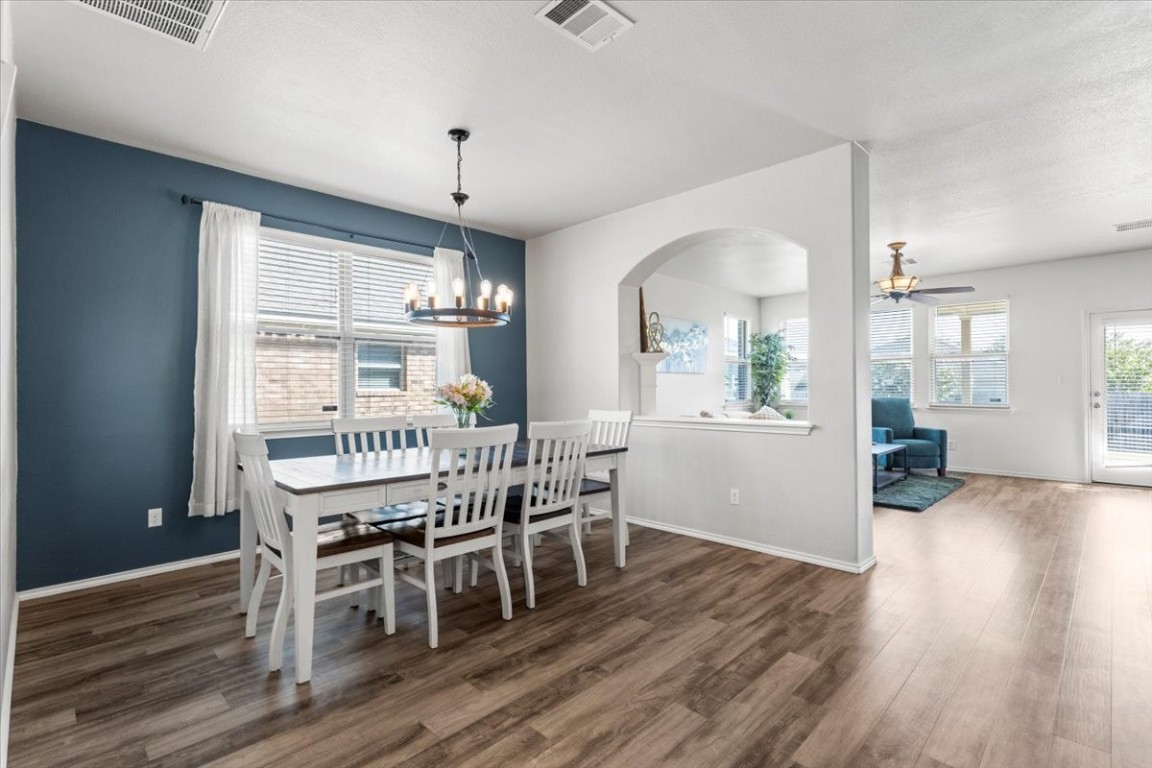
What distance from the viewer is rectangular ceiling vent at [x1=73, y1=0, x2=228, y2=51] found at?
2.26 metres

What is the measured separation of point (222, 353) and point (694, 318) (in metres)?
5.96

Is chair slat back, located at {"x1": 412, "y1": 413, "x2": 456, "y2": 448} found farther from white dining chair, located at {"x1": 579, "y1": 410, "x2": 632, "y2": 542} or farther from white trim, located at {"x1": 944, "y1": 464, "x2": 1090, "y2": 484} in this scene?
white trim, located at {"x1": 944, "y1": 464, "x2": 1090, "y2": 484}

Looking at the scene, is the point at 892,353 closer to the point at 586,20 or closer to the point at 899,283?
the point at 899,283

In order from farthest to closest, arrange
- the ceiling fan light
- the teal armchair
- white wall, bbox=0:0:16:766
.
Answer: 1. the teal armchair
2. the ceiling fan light
3. white wall, bbox=0:0:16:766

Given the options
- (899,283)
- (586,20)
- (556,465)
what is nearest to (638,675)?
(556,465)

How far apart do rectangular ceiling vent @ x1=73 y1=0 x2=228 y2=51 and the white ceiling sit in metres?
0.06

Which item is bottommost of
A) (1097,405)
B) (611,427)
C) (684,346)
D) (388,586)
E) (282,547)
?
(388,586)

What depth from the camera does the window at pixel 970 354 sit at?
7.18 meters

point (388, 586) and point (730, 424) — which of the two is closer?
point (388, 586)

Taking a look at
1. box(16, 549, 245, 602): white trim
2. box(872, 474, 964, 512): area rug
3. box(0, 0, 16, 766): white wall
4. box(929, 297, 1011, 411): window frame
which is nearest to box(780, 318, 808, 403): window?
box(929, 297, 1011, 411): window frame

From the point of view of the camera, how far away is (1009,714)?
205 cm

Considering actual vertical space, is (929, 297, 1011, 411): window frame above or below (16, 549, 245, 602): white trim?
above

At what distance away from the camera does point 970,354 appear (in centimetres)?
739

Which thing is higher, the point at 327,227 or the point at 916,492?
the point at 327,227
